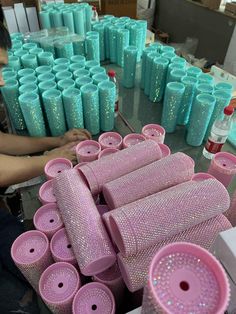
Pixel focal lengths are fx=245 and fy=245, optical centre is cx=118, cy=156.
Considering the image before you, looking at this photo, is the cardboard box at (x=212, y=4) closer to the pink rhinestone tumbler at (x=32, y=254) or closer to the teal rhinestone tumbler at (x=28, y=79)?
the teal rhinestone tumbler at (x=28, y=79)

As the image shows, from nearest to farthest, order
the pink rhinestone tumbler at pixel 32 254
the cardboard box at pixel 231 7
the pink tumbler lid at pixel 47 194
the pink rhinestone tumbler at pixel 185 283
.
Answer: the pink rhinestone tumbler at pixel 185 283 → the pink rhinestone tumbler at pixel 32 254 → the pink tumbler lid at pixel 47 194 → the cardboard box at pixel 231 7

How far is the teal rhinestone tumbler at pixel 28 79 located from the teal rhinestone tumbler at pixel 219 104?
929 millimetres

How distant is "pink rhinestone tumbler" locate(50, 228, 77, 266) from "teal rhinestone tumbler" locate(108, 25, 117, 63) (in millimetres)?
1527

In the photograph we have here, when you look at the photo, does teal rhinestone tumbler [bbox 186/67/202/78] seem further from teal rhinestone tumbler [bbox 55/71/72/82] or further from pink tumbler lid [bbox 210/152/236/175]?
teal rhinestone tumbler [bbox 55/71/72/82]

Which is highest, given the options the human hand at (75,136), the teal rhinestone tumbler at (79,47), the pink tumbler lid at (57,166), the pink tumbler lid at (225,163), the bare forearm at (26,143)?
the teal rhinestone tumbler at (79,47)

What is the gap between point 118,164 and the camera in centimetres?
83

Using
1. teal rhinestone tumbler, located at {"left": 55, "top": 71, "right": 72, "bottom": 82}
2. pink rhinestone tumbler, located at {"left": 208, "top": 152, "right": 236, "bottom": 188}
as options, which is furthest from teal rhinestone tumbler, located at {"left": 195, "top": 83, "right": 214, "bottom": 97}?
teal rhinestone tumbler, located at {"left": 55, "top": 71, "right": 72, "bottom": 82}

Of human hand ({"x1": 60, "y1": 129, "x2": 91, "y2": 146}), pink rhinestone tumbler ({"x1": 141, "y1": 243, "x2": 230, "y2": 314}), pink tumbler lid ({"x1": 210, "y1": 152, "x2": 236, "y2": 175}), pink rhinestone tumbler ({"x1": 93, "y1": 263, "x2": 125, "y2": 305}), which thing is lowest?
human hand ({"x1": 60, "y1": 129, "x2": 91, "y2": 146})

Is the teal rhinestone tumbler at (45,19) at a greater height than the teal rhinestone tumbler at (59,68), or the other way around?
the teal rhinestone tumbler at (45,19)

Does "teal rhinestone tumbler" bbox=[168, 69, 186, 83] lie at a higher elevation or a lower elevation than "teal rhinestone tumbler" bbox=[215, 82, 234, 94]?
higher

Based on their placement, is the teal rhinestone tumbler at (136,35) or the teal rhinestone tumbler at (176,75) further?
the teal rhinestone tumbler at (136,35)

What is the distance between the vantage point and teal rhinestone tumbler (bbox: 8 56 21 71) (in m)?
1.43

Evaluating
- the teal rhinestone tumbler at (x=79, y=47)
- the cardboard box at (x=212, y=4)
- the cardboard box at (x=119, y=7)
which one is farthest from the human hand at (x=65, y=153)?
the cardboard box at (x=212, y=4)

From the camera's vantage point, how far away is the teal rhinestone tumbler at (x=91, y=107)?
1.20 meters
